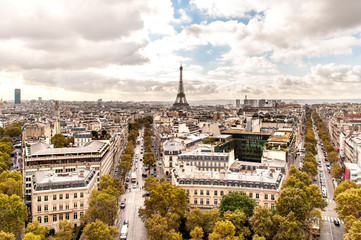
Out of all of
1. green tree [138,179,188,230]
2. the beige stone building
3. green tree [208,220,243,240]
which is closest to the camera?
green tree [208,220,243,240]

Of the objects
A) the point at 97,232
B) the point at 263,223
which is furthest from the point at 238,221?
the point at 97,232

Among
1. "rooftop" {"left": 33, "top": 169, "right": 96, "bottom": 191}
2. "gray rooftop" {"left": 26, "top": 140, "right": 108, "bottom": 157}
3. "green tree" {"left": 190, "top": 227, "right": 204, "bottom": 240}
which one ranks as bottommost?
"green tree" {"left": 190, "top": 227, "right": 204, "bottom": 240}

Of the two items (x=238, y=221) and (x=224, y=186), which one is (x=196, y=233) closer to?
(x=238, y=221)

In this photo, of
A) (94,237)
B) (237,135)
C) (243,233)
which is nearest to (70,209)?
(94,237)

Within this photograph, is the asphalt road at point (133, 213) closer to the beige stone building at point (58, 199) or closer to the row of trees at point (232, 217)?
the row of trees at point (232, 217)

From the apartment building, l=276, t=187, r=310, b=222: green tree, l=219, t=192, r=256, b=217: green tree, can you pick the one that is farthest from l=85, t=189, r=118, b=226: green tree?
l=276, t=187, r=310, b=222: green tree

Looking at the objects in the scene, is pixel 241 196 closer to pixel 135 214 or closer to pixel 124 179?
pixel 135 214

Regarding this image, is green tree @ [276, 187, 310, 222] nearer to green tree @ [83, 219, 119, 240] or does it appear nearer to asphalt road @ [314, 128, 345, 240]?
asphalt road @ [314, 128, 345, 240]

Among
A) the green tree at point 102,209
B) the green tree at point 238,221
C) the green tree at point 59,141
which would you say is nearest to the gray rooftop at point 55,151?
the green tree at point 102,209
